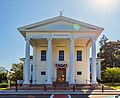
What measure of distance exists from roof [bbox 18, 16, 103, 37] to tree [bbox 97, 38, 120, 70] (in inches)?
1365

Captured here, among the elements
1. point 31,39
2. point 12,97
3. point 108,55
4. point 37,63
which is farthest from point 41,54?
point 108,55

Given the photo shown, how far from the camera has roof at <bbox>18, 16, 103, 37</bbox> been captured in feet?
120

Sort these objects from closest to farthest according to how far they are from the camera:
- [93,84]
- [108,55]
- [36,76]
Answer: [93,84], [36,76], [108,55]

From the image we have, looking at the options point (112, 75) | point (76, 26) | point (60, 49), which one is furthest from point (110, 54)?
point (76, 26)

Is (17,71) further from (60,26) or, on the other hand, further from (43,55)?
(60,26)

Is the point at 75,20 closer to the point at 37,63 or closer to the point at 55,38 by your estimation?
the point at 55,38

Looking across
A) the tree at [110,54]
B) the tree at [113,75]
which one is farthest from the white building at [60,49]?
the tree at [110,54]

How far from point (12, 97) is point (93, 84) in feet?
45.6

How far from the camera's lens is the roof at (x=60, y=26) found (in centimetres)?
3672

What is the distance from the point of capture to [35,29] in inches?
1455

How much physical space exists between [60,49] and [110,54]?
3338cm

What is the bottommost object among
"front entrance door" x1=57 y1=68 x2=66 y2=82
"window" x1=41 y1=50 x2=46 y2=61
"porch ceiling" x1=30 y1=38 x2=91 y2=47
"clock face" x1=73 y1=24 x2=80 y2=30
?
"front entrance door" x1=57 y1=68 x2=66 y2=82

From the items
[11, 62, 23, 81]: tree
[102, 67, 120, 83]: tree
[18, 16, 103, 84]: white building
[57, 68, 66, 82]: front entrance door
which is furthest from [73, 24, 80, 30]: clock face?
[11, 62, 23, 81]: tree

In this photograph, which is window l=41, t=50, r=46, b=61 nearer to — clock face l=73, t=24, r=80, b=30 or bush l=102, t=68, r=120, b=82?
clock face l=73, t=24, r=80, b=30
